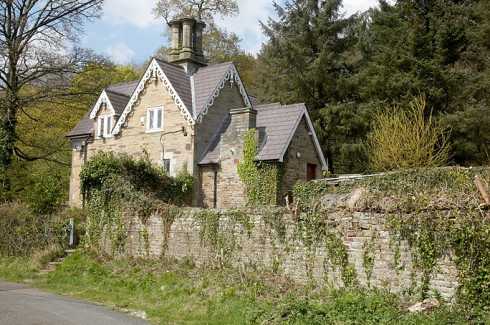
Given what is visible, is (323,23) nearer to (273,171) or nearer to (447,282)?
(273,171)

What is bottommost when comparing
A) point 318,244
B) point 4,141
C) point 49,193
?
point 318,244

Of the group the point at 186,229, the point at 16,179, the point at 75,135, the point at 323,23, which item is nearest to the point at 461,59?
the point at 323,23

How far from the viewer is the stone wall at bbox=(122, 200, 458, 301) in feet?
39.6

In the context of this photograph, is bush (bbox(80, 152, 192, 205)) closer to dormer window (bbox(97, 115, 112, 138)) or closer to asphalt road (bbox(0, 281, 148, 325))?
dormer window (bbox(97, 115, 112, 138))

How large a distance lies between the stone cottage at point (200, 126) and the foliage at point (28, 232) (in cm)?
654

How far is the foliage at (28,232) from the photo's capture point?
72.9 feet

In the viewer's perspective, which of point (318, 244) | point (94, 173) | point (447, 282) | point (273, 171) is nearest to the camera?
point (447, 282)

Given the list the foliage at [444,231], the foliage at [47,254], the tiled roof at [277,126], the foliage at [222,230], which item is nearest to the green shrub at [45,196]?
the foliage at [47,254]

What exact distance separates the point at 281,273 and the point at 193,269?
11.6 ft

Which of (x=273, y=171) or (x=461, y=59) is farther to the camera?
(x=461, y=59)

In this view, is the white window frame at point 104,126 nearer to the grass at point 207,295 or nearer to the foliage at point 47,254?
the foliage at point 47,254

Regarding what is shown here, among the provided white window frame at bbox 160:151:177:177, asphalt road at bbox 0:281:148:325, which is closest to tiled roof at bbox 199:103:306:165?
white window frame at bbox 160:151:177:177

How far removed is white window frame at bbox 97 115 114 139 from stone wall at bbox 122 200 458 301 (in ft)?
40.4

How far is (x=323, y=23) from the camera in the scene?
36375 mm
